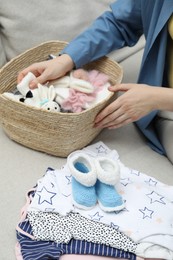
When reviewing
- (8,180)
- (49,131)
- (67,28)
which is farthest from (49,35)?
(8,180)

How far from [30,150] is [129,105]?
1.06ft

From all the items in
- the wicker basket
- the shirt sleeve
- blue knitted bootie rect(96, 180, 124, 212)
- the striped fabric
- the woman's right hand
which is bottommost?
the striped fabric

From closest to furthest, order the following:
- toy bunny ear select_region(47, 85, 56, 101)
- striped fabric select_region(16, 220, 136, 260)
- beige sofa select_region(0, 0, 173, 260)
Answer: striped fabric select_region(16, 220, 136, 260)
beige sofa select_region(0, 0, 173, 260)
toy bunny ear select_region(47, 85, 56, 101)

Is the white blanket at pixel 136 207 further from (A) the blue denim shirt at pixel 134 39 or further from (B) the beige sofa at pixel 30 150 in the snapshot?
(A) the blue denim shirt at pixel 134 39

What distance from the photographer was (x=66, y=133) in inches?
40.4

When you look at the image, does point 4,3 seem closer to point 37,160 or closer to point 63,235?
point 37,160

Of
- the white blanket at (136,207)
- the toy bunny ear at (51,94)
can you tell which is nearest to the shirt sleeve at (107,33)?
the toy bunny ear at (51,94)

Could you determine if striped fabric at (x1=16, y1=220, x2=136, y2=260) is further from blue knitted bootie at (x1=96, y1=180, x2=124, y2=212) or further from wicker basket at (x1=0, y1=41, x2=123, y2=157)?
wicker basket at (x1=0, y1=41, x2=123, y2=157)

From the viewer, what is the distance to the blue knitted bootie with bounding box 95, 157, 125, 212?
0.90 metres

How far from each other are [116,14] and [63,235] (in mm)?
689

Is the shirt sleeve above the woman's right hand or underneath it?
above

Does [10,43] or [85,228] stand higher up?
[10,43]

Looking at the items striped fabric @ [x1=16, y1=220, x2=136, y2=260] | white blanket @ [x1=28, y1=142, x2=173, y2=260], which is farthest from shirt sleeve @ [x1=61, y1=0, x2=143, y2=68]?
striped fabric @ [x1=16, y1=220, x2=136, y2=260]

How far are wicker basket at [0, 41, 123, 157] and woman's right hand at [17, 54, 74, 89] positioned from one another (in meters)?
0.07
